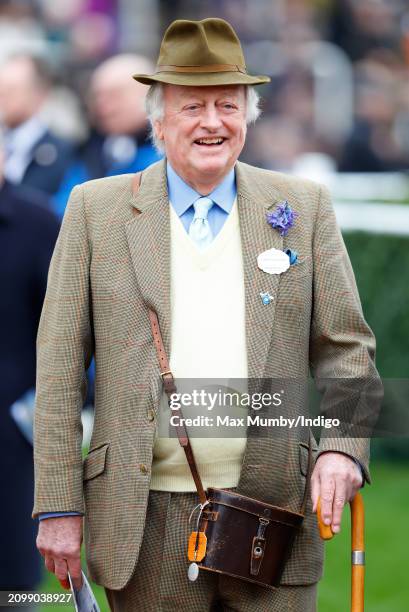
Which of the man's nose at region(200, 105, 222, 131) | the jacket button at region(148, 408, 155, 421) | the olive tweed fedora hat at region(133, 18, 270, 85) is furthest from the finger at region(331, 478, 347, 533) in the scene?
the olive tweed fedora hat at region(133, 18, 270, 85)

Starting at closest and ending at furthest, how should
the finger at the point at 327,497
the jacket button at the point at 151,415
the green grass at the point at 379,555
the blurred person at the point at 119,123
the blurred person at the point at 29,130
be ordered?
the finger at the point at 327,497 < the jacket button at the point at 151,415 < the green grass at the point at 379,555 < the blurred person at the point at 119,123 < the blurred person at the point at 29,130

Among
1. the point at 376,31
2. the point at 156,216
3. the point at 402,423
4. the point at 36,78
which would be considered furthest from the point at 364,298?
the point at 376,31

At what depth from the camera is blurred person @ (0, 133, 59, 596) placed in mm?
5344

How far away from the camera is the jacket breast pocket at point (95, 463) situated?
408 centimetres

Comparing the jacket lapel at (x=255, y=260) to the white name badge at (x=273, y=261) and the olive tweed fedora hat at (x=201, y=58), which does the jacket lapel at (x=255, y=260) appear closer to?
the white name badge at (x=273, y=261)

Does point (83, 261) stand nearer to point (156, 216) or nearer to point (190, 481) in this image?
point (156, 216)

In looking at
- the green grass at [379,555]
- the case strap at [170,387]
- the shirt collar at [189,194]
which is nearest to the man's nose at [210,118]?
the shirt collar at [189,194]

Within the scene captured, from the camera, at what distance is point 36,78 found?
28.6 ft

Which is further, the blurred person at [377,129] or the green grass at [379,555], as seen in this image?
the blurred person at [377,129]

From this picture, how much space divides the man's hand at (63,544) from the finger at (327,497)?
686mm

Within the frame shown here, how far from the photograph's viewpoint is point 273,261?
161 inches

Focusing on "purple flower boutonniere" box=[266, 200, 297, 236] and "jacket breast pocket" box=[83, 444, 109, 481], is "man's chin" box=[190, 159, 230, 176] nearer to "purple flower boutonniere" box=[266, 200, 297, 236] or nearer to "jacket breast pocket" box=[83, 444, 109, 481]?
"purple flower boutonniere" box=[266, 200, 297, 236]

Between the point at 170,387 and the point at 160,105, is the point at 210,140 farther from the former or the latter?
the point at 170,387

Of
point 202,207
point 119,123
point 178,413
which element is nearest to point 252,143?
point 119,123
